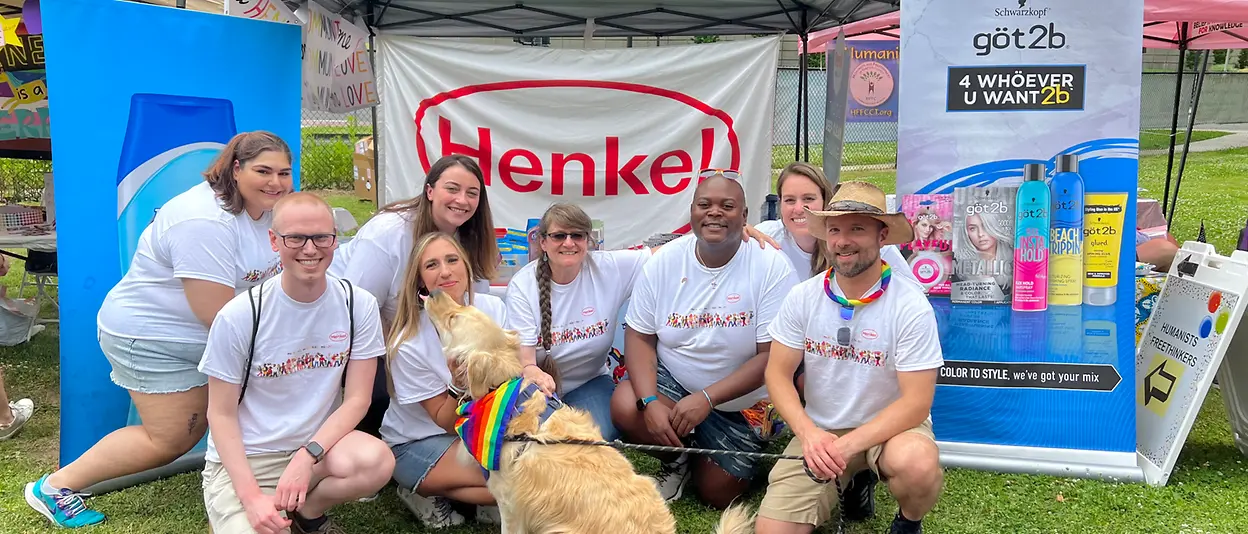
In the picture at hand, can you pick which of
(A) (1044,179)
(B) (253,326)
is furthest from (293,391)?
(A) (1044,179)

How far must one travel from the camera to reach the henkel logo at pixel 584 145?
5668 millimetres

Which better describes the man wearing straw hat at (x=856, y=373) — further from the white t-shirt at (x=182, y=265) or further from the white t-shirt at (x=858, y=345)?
the white t-shirt at (x=182, y=265)

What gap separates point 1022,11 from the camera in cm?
342

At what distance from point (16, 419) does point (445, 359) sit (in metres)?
2.81

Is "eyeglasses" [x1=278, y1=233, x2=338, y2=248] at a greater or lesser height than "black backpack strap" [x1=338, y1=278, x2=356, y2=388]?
greater

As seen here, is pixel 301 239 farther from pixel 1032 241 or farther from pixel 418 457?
pixel 1032 241

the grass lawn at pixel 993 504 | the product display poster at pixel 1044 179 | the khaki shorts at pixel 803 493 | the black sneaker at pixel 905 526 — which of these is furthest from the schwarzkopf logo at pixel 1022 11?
the black sneaker at pixel 905 526

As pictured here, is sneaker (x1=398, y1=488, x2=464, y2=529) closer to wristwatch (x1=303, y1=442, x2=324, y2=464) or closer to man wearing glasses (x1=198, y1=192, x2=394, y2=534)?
man wearing glasses (x1=198, y1=192, x2=394, y2=534)

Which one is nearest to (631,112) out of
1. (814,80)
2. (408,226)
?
(408,226)

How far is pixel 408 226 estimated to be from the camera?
134 inches

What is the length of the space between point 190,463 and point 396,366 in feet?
4.65

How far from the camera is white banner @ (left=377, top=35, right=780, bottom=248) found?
18.5 ft

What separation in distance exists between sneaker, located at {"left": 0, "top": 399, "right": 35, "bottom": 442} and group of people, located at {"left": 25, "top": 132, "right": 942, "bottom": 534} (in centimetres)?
128

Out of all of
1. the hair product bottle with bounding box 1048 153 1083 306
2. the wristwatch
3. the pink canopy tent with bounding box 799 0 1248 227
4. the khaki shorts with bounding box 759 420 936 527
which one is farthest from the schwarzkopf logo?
the wristwatch
